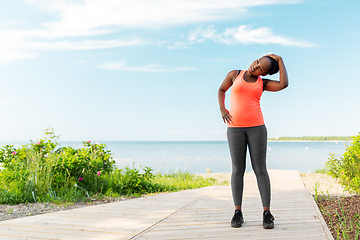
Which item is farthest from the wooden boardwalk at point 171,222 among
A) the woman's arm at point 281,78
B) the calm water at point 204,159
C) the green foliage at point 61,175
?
the calm water at point 204,159

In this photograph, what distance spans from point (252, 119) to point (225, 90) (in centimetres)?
→ 43

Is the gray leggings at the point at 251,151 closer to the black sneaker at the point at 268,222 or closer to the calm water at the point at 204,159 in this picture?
the black sneaker at the point at 268,222

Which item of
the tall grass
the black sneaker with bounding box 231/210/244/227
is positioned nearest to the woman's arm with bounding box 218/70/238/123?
the black sneaker with bounding box 231/210/244/227

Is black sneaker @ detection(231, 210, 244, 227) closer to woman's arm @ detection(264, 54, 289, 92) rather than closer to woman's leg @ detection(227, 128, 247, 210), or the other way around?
woman's leg @ detection(227, 128, 247, 210)

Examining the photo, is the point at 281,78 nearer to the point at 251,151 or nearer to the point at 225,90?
the point at 225,90

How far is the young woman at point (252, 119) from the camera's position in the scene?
242 cm

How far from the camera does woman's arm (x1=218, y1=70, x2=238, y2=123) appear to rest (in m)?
2.57

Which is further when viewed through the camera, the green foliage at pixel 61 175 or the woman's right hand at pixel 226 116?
the green foliage at pixel 61 175

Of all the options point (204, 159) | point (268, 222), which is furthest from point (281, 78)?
point (204, 159)

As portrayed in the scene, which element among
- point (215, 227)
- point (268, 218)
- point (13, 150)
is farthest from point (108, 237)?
point (13, 150)

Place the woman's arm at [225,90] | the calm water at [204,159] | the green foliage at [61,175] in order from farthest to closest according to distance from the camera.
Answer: the calm water at [204,159] < the green foliage at [61,175] < the woman's arm at [225,90]

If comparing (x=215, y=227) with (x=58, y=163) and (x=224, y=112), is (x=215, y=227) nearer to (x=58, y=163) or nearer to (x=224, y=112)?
(x=224, y=112)

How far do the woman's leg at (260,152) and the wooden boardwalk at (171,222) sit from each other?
14.7 inches

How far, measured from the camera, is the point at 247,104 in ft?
8.01
